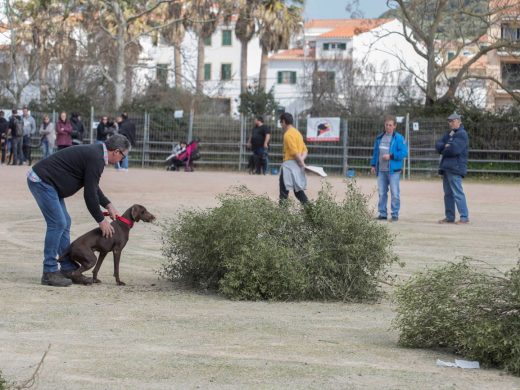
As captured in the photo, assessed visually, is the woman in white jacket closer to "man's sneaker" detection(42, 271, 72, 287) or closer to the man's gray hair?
"man's sneaker" detection(42, 271, 72, 287)

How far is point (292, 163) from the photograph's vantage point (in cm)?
1631

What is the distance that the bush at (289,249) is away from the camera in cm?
975

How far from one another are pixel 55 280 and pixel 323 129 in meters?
26.7

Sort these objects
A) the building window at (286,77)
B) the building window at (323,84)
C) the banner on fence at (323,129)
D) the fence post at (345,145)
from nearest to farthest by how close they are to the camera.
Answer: the fence post at (345,145)
the banner on fence at (323,129)
the building window at (323,84)
the building window at (286,77)

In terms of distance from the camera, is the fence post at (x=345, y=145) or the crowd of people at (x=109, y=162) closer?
the crowd of people at (x=109, y=162)

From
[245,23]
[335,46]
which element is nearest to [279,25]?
[245,23]

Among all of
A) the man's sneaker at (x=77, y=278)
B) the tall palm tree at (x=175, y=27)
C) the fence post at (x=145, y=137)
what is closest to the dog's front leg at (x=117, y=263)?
the man's sneaker at (x=77, y=278)

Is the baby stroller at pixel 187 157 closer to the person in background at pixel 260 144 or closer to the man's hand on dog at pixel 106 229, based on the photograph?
the person in background at pixel 260 144

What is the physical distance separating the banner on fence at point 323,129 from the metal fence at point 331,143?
0.21 m

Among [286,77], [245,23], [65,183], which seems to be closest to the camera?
[65,183]

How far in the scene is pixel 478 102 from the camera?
3941cm

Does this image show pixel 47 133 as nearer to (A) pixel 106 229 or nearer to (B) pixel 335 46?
(A) pixel 106 229

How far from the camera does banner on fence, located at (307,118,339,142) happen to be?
120ft

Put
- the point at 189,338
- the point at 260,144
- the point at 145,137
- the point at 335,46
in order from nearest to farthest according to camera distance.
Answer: the point at 189,338
the point at 260,144
the point at 145,137
the point at 335,46
